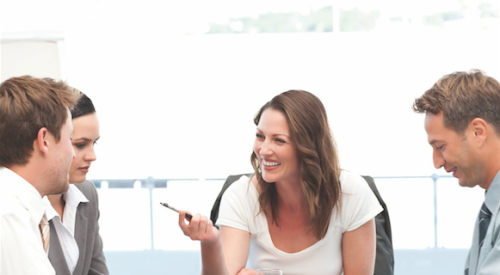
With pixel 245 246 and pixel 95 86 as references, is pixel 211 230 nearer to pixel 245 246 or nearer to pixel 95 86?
pixel 245 246

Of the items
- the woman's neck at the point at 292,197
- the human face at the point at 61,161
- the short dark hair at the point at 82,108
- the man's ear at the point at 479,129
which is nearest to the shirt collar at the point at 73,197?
the short dark hair at the point at 82,108

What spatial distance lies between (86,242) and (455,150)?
1.27m

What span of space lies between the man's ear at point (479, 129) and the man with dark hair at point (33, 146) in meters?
1.15

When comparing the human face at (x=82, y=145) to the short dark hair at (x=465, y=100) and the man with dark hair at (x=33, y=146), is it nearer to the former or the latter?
the man with dark hair at (x=33, y=146)

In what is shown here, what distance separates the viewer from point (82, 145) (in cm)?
186

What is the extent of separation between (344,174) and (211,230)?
75 cm

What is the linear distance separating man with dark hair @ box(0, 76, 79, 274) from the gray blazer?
34 cm

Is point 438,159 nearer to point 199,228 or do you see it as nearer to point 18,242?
point 199,228

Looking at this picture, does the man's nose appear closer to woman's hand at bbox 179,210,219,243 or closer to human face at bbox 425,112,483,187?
human face at bbox 425,112,483,187

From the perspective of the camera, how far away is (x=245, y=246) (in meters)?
2.03

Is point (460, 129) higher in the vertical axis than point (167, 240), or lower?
higher

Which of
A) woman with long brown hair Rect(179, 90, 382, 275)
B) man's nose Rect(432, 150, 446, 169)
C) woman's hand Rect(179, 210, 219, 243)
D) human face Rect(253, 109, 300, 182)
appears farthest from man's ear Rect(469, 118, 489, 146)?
woman's hand Rect(179, 210, 219, 243)

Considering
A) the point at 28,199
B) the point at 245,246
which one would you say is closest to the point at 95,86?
the point at 245,246

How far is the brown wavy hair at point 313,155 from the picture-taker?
2008mm
